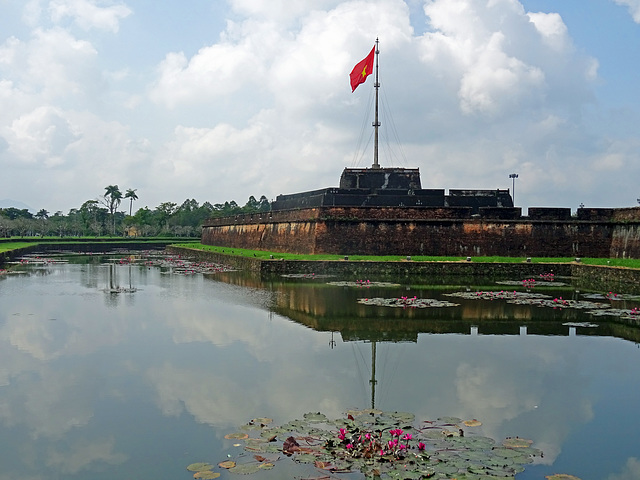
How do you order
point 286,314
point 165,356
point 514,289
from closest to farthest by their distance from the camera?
point 165,356
point 286,314
point 514,289

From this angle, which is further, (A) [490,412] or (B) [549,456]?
(A) [490,412]

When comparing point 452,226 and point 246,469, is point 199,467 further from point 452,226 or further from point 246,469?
point 452,226

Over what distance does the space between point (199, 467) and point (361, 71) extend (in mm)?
19441

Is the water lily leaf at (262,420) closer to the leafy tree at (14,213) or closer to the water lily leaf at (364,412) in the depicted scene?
the water lily leaf at (364,412)

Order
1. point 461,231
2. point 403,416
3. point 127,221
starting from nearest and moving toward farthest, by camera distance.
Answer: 1. point 403,416
2. point 461,231
3. point 127,221

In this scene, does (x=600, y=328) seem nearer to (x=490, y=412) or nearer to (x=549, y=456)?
(x=490, y=412)

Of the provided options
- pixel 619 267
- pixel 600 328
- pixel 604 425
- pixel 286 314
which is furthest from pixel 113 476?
pixel 619 267

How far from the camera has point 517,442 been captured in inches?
164

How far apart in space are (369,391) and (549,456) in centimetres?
176

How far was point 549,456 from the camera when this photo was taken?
13.1 feet

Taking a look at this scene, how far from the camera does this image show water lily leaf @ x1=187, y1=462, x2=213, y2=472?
12.2 feet

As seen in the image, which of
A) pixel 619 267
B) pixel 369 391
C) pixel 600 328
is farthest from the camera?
pixel 619 267

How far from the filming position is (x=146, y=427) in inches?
175

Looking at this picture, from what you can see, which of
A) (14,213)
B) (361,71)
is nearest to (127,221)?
(14,213)
